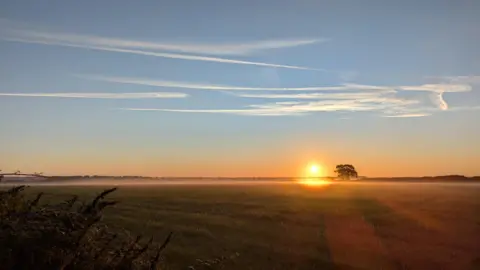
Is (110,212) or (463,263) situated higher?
(110,212)

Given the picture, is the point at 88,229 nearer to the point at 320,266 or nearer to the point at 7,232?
the point at 7,232

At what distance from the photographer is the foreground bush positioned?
16.4ft

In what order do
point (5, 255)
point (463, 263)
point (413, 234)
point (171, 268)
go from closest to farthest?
point (5, 255), point (171, 268), point (463, 263), point (413, 234)

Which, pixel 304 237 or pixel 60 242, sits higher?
pixel 304 237

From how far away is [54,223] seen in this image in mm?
5172

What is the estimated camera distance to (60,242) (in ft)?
16.5

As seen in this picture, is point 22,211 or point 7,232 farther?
point 22,211

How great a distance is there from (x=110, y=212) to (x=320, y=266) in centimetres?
1547

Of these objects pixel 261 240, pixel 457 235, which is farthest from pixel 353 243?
pixel 457 235

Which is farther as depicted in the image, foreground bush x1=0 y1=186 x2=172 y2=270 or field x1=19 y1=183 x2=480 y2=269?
field x1=19 y1=183 x2=480 y2=269

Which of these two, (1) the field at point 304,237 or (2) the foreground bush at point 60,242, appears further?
(1) the field at point 304,237

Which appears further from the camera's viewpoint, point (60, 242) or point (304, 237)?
point (304, 237)

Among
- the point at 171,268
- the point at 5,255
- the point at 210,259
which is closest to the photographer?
the point at 5,255

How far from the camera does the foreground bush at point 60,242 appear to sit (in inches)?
196
